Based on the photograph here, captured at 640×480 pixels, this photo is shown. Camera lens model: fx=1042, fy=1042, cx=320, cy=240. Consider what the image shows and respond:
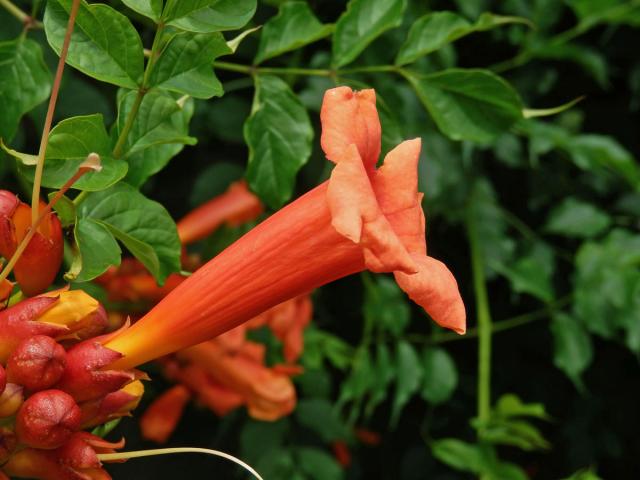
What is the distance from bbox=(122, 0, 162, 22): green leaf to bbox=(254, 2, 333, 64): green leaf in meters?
0.39

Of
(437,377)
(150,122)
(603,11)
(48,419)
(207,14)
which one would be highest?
(207,14)

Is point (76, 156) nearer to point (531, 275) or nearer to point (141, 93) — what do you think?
point (141, 93)

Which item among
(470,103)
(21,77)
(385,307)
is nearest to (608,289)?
(385,307)

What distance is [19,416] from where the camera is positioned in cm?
108

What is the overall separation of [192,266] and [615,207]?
1663 millimetres

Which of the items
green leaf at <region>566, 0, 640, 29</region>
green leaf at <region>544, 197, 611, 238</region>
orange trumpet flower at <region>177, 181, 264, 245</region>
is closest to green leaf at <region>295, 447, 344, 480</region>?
orange trumpet flower at <region>177, 181, 264, 245</region>

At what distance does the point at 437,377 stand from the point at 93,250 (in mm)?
1681

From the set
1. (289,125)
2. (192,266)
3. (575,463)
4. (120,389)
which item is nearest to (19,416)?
(120,389)

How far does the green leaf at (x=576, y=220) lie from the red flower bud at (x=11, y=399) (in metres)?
2.12

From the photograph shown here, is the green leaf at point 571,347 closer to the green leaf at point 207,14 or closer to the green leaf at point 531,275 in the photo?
the green leaf at point 531,275

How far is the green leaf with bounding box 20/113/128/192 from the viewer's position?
112 centimetres

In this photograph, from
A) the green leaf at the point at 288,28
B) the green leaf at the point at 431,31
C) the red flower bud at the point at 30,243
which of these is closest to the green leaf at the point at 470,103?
the green leaf at the point at 431,31

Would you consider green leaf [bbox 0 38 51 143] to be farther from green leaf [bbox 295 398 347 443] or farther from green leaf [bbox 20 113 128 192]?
green leaf [bbox 295 398 347 443]

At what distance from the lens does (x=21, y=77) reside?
146 centimetres
